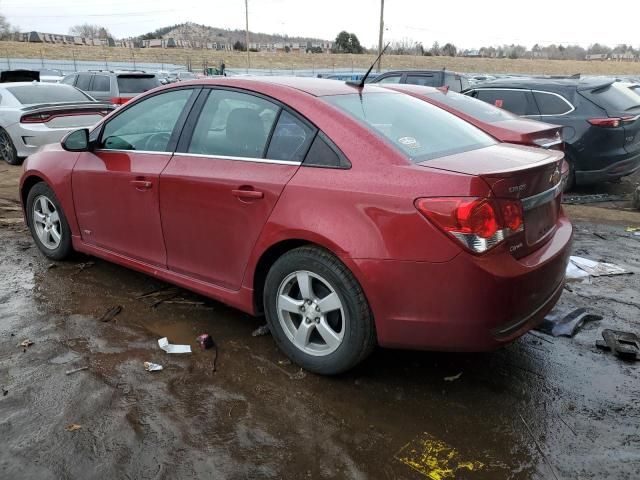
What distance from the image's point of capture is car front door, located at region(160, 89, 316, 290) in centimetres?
309

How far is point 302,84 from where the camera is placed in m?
Answer: 3.42

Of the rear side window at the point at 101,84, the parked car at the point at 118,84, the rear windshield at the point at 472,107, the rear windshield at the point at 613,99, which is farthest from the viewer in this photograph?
the rear side window at the point at 101,84

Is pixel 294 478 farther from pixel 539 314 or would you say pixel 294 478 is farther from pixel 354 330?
pixel 539 314

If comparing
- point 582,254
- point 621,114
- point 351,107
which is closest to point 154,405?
point 351,107

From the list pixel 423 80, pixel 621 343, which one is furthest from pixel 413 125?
pixel 423 80

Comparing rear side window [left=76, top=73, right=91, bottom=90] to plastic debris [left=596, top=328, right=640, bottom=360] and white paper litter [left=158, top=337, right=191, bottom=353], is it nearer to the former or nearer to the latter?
white paper litter [left=158, top=337, right=191, bottom=353]

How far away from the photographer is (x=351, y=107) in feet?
10.5

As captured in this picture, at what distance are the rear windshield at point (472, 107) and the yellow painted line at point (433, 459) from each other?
14.7 feet

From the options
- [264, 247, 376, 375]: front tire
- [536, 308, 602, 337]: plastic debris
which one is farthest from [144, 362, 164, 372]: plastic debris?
[536, 308, 602, 337]: plastic debris

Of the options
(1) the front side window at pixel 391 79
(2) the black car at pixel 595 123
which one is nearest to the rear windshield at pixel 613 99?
(2) the black car at pixel 595 123

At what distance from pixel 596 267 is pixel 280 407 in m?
3.36

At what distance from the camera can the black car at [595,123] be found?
7.38 m

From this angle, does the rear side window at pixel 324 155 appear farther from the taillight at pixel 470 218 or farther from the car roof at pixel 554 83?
the car roof at pixel 554 83

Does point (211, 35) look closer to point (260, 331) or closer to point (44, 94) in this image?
point (44, 94)
